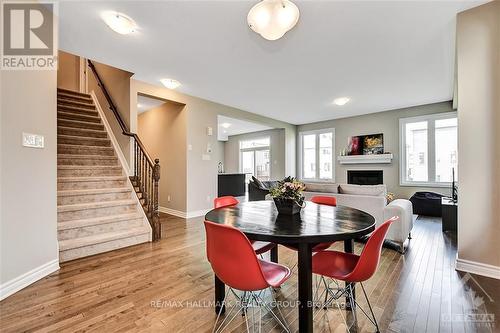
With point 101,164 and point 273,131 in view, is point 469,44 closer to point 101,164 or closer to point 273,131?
point 101,164

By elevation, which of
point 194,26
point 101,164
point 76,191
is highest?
point 194,26

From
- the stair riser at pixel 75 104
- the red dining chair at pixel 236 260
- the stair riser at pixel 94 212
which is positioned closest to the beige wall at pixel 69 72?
the stair riser at pixel 75 104

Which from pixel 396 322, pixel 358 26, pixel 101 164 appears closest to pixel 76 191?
pixel 101 164

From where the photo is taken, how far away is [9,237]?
2.03m

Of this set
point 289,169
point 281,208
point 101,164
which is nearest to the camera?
point 281,208

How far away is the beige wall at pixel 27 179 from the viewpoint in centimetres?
200

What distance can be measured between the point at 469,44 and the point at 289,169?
239 inches

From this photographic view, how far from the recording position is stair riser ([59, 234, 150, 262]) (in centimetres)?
274

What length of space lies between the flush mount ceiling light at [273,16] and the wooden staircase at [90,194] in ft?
10.2

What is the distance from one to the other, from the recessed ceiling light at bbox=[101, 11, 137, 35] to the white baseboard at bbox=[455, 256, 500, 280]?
14.4 feet

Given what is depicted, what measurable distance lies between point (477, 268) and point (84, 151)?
5796 mm

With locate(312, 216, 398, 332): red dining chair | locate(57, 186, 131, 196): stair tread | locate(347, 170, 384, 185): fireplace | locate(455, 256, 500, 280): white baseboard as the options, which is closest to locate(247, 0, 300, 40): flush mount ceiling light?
locate(312, 216, 398, 332): red dining chair

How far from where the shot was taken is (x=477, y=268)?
2.38 m

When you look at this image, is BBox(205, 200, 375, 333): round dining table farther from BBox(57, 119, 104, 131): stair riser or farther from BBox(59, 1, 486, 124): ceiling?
BBox(57, 119, 104, 131): stair riser
